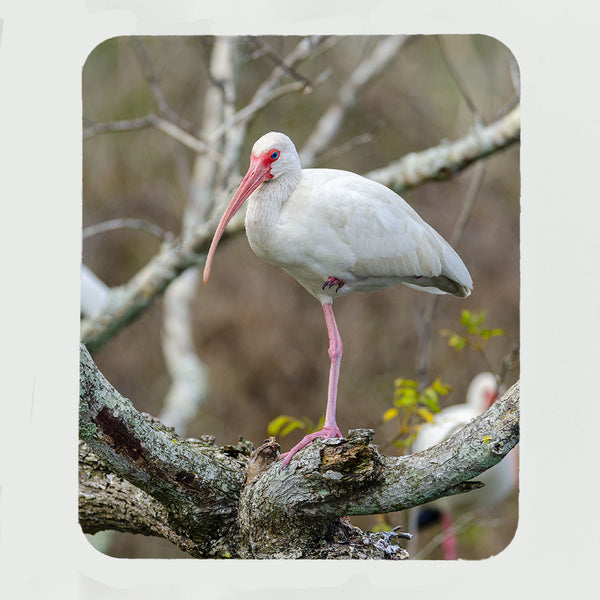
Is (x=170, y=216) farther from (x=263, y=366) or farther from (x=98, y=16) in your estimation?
(x=98, y=16)

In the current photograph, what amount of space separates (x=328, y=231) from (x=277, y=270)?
5499mm

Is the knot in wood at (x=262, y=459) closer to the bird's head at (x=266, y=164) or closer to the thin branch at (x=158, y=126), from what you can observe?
the bird's head at (x=266, y=164)

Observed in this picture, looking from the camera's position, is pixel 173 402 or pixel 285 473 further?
pixel 173 402

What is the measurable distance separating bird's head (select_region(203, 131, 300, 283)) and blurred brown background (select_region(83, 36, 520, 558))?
2.85m

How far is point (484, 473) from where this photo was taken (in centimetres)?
532

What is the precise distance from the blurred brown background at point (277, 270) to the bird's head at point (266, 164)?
2.85 metres

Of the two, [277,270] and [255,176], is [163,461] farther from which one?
[277,270]

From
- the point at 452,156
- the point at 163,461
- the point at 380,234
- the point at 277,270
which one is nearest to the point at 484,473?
the point at 452,156

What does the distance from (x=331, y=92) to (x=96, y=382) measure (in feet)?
17.3

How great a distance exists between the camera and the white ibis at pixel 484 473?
5512 millimetres

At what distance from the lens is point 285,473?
10.2 feet

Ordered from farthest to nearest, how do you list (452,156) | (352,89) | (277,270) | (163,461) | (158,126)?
(277,270)
(352,89)
(158,126)
(452,156)
(163,461)

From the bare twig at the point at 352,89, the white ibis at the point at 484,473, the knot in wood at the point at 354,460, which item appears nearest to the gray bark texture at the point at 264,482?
the knot in wood at the point at 354,460

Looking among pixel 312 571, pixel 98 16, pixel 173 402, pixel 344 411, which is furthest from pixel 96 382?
pixel 344 411
